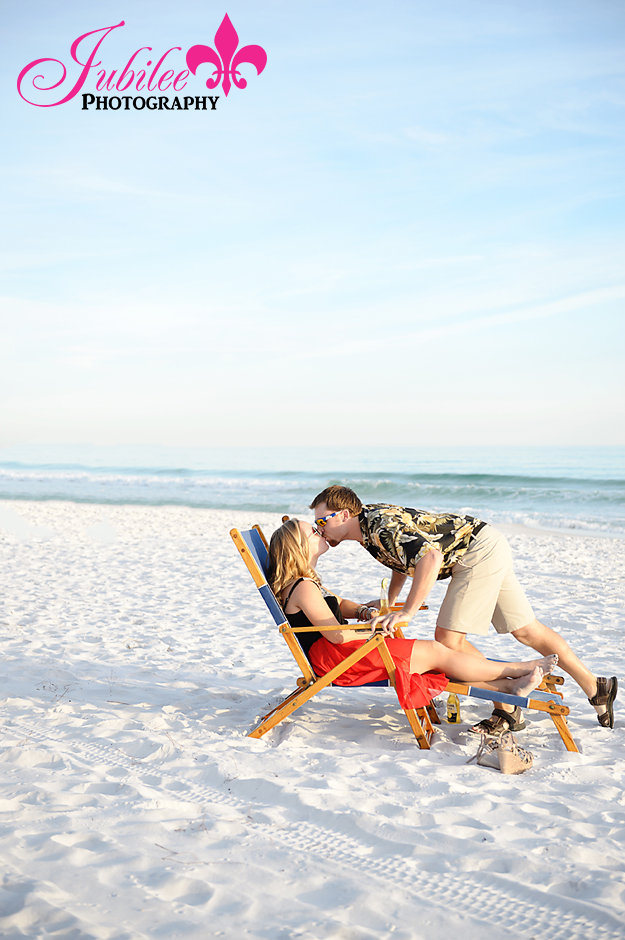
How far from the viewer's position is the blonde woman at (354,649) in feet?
10.1

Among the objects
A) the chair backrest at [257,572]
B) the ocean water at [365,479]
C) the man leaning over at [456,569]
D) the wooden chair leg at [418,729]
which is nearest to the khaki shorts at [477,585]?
the man leaning over at [456,569]

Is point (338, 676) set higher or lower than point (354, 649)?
lower

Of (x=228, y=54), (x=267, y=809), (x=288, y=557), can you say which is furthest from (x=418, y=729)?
(x=228, y=54)

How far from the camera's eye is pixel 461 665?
3117mm

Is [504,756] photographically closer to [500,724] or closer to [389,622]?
[500,724]

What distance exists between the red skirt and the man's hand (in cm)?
13

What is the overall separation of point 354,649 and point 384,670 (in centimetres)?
17

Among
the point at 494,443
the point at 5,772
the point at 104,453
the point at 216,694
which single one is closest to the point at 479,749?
the point at 216,694

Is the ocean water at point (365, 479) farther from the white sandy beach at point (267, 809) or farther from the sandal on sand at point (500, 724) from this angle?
the white sandy beach at point (267, 809)

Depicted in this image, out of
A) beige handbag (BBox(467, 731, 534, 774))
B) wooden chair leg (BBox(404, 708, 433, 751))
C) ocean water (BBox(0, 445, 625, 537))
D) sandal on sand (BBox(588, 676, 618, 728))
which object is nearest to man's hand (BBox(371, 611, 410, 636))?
wooden chair leg (BBox(404, 708, 433, 751))

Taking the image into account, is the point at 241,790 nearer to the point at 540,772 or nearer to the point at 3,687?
the point at 540,772

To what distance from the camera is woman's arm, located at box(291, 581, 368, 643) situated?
10.4ft

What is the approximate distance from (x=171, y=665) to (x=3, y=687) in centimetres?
105

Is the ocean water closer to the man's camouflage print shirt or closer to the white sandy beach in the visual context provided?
the white sandy beach
